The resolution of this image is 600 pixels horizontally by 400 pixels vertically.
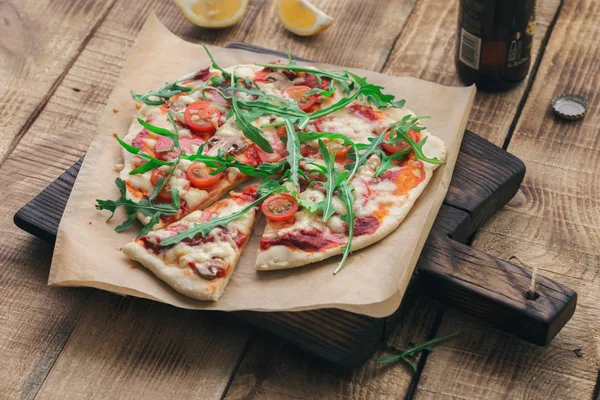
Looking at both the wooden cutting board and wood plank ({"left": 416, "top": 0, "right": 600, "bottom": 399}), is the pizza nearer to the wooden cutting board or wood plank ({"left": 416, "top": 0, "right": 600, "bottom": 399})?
the wooden cutting board

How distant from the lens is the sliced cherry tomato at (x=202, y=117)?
150 inches

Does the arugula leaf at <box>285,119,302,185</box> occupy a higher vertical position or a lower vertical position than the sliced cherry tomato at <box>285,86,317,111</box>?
higher

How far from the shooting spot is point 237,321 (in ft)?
11.2

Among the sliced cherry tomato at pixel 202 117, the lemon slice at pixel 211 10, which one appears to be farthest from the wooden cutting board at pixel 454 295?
the lemon slice at pixel 211 10

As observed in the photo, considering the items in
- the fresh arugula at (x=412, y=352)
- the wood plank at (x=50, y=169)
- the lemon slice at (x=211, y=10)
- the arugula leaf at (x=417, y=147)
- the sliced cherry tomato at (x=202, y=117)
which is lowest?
the wood plank at (x=50, y=169)

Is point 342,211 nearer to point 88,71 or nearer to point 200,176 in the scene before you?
point 200,176

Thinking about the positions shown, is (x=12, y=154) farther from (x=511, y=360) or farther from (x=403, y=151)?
(x=511, y=360)

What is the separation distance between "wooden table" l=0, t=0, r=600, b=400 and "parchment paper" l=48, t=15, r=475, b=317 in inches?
9.5

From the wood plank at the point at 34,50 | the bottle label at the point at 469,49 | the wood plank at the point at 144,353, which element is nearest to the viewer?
the wood plank at the point at 144,353

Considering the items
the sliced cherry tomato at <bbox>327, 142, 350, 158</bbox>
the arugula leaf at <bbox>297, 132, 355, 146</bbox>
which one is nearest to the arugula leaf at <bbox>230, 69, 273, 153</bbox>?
the arugula leaf at <bbox>297, 132, 355, 146</bbox>

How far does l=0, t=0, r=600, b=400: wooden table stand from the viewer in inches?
129

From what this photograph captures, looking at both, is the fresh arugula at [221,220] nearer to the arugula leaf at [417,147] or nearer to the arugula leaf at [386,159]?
the arugula leaf at [386,159]

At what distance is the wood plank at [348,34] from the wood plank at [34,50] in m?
0.90

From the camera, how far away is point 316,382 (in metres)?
3.28
